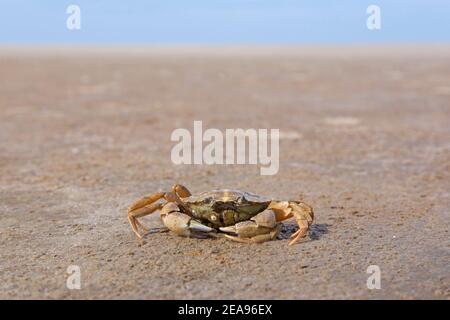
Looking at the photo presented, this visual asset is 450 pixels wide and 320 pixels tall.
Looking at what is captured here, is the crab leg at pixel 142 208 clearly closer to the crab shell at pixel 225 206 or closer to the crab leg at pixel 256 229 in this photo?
the crab shell at pixel 225 206

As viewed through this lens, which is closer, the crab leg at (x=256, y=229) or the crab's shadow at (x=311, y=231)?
the crab leg at (x=256, y=229)

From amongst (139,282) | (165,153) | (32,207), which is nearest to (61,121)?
(165,153)

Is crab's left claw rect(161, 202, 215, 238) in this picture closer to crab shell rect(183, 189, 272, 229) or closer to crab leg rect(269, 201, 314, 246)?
crab shell rect(183, 189, 272, 229)

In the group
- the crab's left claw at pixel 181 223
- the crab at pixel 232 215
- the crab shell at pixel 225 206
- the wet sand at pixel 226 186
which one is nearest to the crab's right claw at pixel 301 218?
the crab at pixel 232 215

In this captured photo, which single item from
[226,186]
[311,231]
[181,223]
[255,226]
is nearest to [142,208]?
[181,223]
